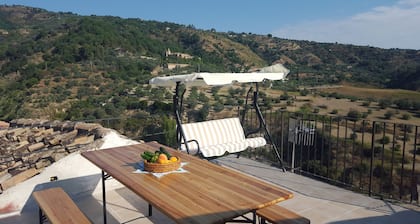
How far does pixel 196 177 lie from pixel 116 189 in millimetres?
2014

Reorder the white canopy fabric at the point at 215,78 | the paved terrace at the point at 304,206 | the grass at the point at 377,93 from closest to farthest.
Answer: the paved terrace at the point at 304,206
the white canopy fabric at the point at 215,78
the grass at the point at 377,93

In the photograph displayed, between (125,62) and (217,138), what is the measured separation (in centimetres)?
3127

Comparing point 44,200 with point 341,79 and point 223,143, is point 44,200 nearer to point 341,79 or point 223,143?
point 223,143

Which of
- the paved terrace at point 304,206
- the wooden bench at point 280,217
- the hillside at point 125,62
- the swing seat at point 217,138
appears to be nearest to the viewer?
the wooden bench at point 280,217

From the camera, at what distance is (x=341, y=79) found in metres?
36.9

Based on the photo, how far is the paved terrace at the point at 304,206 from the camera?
10.3ft

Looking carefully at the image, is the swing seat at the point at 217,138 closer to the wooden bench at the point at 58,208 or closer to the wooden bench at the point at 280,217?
the wooden bench at the point at 58,208

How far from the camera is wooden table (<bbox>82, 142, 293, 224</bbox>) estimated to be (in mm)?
1723

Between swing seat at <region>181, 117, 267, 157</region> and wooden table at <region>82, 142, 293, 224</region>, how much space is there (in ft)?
4.74

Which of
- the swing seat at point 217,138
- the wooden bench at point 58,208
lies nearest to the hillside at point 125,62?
the swing seat at point 217,138

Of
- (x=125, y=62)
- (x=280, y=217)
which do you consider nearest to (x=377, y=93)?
(x=125, y=62)

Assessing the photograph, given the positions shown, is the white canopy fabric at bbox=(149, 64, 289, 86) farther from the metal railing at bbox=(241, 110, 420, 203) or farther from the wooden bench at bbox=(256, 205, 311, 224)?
the wooden bench at bbox=(256, 205, 311, 224)

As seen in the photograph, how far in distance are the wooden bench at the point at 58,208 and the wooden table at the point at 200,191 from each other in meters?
0.38

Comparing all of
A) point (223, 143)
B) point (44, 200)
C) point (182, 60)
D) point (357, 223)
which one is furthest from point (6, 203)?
point (182, 60)
